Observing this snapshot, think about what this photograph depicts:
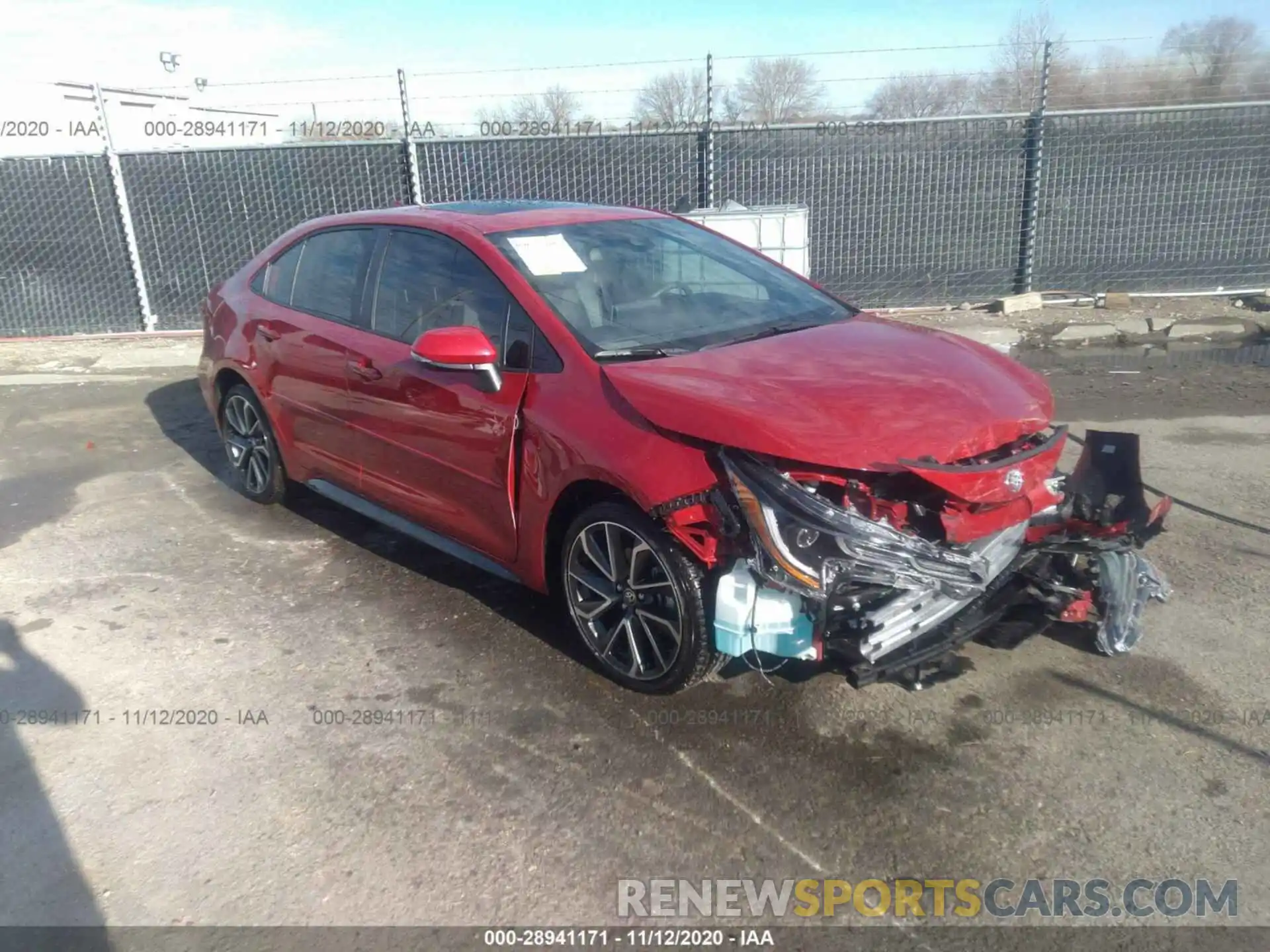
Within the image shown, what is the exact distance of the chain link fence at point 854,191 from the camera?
10820 mm

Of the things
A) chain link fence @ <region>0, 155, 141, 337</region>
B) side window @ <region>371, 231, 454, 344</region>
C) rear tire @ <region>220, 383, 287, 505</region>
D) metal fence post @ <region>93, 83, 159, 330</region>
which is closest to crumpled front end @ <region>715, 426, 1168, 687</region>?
side window @ <region>371, 231, 454, 344</region>

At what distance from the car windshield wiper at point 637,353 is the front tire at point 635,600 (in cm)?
56

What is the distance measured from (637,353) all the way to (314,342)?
78.2 inches

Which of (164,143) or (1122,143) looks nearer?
(1122,143)

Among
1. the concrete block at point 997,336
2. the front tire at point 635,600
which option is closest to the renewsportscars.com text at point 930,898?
the front tire at point 635,600

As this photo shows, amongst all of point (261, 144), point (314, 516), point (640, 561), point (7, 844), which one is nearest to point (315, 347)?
point (314, 516)

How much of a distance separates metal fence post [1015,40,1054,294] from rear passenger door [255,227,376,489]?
828 centimetres

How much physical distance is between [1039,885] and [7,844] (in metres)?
3.03

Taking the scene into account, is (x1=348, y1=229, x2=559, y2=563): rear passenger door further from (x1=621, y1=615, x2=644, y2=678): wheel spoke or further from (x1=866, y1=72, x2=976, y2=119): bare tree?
(x1=866, y1=72, x2=976, y2=119): bare tree

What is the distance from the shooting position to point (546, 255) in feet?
13.9

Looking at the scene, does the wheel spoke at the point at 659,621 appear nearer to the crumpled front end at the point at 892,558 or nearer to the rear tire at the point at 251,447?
the crumpled front end at the point at 892,558

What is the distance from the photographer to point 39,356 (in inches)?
439

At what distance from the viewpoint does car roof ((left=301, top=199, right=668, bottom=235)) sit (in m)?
4.47

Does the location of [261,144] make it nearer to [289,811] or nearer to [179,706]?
[179,706]
